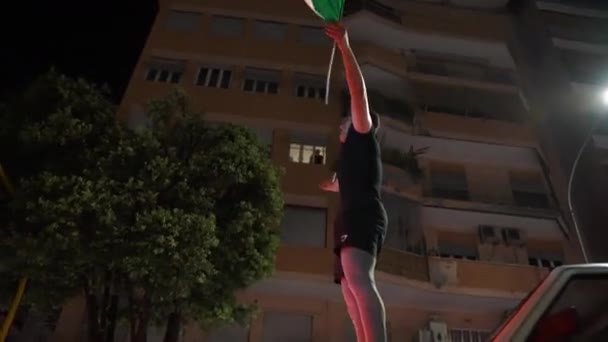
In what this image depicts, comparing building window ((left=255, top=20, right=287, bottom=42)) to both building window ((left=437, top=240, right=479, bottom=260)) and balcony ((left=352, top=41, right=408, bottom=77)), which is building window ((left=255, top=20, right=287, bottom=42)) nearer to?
balcony ((left=352, top=41, right=408, bottom=77))

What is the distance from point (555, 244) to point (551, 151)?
4.27 m

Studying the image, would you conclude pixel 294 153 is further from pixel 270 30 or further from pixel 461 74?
pixel 461 74

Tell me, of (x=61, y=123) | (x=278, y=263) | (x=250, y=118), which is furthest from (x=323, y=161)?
(x=61, y=123)

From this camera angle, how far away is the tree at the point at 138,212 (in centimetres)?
830

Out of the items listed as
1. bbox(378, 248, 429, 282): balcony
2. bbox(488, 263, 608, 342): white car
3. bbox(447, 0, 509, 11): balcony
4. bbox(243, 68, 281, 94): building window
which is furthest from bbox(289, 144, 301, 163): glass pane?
bbox(488, 263, 608, 342): white car

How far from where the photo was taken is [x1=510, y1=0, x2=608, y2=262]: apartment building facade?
17.3 m

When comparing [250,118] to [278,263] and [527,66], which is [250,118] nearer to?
[278,263]

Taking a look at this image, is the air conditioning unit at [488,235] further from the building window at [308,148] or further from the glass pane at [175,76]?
the glass pane at [175,76]

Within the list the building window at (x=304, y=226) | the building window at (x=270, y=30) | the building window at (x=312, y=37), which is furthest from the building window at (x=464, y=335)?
the building window at (x=270, y=30)

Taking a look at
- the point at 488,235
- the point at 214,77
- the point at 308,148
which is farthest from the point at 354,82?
the point at 214,77

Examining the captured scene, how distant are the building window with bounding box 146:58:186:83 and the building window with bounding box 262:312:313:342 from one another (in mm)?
8552

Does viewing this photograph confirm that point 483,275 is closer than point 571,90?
Yes

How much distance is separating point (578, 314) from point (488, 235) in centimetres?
1519

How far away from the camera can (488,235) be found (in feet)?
52.9
